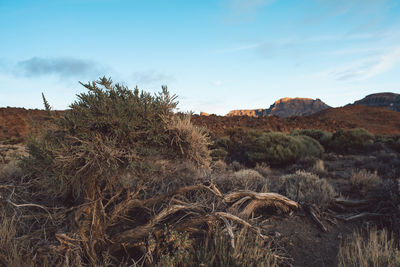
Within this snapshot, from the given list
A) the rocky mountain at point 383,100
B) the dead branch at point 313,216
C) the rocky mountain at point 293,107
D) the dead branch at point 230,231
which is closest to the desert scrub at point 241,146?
the dead branch at point 313,216

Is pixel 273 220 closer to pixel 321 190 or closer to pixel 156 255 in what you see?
pixel 321 190

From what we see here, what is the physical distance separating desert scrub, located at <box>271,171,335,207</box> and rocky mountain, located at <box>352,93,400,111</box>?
77.4 metres

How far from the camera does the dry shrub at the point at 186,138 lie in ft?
11.2

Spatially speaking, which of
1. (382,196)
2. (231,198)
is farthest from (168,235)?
(382,196)

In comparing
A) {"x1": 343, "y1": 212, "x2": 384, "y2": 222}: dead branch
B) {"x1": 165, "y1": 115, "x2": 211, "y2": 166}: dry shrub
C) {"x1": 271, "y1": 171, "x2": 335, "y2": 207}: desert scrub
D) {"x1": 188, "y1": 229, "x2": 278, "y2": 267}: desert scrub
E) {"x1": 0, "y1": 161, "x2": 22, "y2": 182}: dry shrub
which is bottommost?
{"x1": 343, "y1": 212, "x2": 384, "y2": 222}: dead branch

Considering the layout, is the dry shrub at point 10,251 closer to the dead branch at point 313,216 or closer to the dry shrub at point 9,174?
the dry shrub at point 9,174

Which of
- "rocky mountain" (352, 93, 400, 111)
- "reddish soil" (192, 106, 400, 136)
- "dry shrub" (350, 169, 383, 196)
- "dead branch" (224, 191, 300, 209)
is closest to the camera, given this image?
"dead branch" (224, 191, 300, 209)

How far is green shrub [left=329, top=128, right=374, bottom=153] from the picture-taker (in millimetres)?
15430

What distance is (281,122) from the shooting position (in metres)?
33.2

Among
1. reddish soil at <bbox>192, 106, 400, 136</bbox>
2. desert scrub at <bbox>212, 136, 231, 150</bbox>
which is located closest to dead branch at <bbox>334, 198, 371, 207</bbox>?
desert scrub at <bbox>212, 136, 231, 150</bbox>

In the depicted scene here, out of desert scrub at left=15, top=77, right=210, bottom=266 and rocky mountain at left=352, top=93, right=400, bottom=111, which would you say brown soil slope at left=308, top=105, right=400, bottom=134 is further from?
desert scrub at left=15, top=77, right=210, bottom=266

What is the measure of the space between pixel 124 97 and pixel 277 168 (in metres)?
9.65

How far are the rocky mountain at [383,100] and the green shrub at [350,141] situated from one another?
64425 millimetres

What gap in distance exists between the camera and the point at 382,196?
17.9 feet
